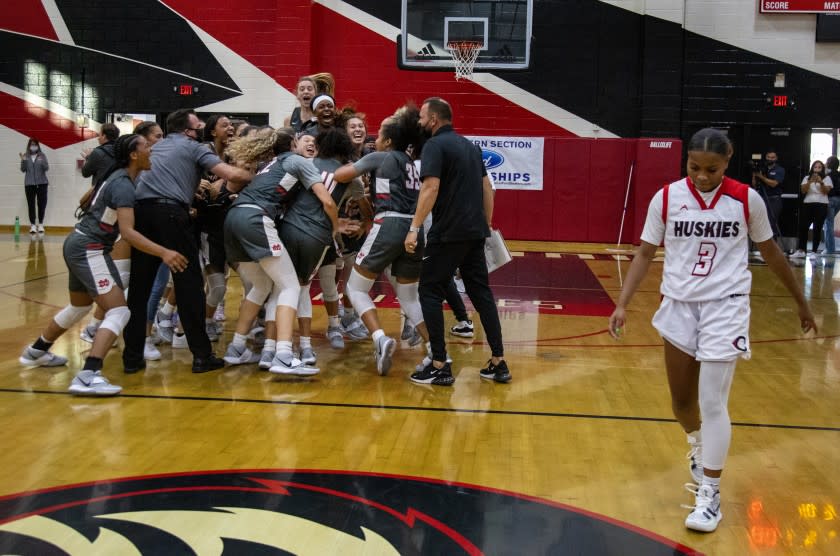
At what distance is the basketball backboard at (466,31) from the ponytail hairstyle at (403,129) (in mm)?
7203

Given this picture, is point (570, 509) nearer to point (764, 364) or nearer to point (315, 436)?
point (315, 436)

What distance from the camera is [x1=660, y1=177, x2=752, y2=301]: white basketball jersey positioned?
3582 millimetres

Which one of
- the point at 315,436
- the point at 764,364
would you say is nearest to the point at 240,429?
the point at 315,436

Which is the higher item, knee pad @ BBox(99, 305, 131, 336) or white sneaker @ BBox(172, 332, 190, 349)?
knee pad @ BBox(99, 305, 131, 336)

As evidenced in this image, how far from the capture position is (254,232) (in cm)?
588

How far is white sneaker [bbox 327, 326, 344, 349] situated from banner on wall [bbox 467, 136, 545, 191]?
30.8 ft

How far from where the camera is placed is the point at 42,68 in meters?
16.7

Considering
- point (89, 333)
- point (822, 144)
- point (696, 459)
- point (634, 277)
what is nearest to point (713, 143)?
point (634, 277)

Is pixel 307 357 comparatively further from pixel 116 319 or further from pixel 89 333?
pixel 89 333

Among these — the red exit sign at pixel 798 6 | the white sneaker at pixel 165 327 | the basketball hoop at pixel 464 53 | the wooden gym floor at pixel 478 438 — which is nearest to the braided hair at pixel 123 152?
the wooden gym floor at pixel 478 438

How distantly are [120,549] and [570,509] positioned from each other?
1.79m

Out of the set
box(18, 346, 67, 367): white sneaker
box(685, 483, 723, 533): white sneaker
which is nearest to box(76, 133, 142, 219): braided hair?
box(18, 346, 67, 367): white sneaker

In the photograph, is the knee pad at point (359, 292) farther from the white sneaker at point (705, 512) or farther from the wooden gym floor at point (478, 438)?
the white sneaker at point (705, 512)

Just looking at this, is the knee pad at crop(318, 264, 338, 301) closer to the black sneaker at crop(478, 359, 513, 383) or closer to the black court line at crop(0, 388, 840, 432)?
the black sneaker at crop(478, 359, 513, 383)
